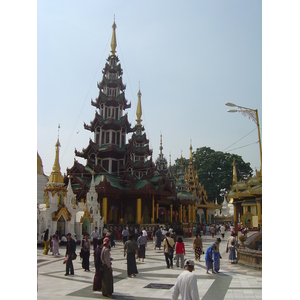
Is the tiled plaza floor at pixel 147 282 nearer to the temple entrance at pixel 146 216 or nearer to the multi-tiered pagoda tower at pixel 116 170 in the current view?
the multi-tiered pagoda tower at pixel 116 170

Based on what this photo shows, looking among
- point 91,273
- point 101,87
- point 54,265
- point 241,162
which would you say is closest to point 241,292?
point 91,273

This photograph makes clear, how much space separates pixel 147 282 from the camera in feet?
32.9

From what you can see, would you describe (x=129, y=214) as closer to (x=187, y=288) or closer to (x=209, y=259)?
(x=209, y=259)

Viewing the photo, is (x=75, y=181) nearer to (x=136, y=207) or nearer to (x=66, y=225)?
(x=136, y=207)

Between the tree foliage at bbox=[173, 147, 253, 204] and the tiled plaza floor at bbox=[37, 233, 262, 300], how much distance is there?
5469cm

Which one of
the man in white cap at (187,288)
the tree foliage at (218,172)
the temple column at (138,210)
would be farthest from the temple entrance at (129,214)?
the tree foliage at (218,172)

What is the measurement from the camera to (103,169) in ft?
125

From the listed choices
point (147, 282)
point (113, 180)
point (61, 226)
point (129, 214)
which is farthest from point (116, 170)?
point (147, 282)

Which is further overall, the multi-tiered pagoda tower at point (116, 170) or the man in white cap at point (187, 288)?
the multi-tiered pagoda tower at point (116, 170)

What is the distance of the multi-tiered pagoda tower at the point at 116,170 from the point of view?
34.4 m

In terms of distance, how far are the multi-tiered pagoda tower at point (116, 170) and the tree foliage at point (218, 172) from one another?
2441 centimetres

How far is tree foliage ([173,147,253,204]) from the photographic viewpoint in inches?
2638

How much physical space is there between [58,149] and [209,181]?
45922mm
